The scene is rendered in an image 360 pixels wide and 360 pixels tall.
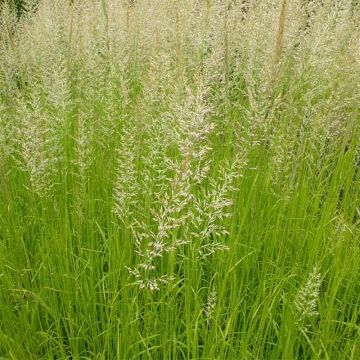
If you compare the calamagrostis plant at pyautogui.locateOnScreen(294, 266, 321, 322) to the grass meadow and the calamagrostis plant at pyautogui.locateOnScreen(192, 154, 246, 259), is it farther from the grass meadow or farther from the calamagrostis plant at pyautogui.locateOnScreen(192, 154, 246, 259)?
the calamagrostis plant at pyautogui.locateOnScreen(192, 154, 246, 259)

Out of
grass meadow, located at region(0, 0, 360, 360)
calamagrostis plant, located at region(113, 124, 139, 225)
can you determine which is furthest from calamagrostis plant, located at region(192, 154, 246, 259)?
calamagrostis plant, located at region(113, 124, 139, 225)

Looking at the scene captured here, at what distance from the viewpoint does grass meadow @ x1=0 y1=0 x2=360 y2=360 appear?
1.62 metres

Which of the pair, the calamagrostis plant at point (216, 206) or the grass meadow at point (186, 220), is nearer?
the calamagrostis plant at point (216, 206)

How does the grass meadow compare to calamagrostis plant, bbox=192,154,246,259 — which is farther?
the grass meadow

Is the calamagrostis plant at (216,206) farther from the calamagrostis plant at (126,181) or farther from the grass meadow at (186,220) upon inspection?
the calamagrostis plant at (126,181)

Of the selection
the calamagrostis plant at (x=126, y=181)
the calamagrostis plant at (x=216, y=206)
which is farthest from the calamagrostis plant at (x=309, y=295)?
the calamagrostis plant at (x=126, y=181)

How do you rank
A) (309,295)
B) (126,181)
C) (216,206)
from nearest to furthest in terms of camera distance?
(216,206), (309,295), (126,181)

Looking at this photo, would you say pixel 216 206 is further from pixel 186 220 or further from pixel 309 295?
pixel 186 220

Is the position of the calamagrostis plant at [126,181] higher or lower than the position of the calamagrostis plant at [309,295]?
higher

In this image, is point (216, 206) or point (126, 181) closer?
point (216, 206)

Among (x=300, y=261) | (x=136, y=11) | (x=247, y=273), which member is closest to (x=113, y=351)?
(x=247, y=273)

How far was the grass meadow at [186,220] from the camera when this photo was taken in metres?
1.62

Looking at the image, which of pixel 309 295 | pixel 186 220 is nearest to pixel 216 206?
pixel 309 295

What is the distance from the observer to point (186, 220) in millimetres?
2121
